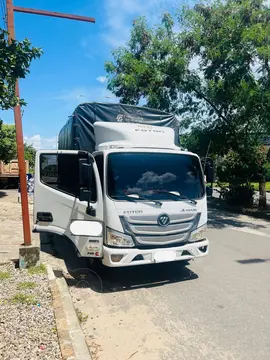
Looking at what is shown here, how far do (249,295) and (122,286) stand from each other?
2021 millimetres

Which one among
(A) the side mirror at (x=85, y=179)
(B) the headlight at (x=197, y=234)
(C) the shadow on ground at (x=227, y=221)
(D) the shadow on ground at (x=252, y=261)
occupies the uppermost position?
(A) the side mirror at (x=85, y=179)

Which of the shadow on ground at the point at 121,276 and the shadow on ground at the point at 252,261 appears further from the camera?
the shadow on ground at the point at 252,261

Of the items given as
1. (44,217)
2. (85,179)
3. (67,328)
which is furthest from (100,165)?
(67,328)

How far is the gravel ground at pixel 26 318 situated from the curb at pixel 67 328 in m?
0.06

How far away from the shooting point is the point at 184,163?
5.31 metres

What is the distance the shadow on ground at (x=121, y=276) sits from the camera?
16.3 ft

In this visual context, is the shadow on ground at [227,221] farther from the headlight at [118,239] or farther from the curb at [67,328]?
the curb at [67,328]

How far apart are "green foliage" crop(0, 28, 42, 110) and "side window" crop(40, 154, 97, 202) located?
7.77 feet

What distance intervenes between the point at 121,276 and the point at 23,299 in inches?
74.0

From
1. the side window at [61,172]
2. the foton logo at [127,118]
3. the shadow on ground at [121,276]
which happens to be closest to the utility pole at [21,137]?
the side window at [61,172]

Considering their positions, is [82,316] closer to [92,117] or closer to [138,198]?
[138,198]

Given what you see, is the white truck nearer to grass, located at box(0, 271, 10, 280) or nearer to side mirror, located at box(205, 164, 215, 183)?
side mirror, located at box(205, 164, 215, 183)

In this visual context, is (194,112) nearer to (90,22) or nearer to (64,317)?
(90,22)

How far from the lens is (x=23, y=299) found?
3.99m
